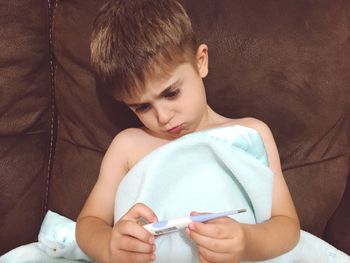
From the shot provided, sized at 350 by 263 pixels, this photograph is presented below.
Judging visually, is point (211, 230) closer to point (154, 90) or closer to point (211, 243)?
point (211, 243)

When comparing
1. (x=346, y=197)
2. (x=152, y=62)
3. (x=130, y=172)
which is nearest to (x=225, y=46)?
(x=152, y=62)

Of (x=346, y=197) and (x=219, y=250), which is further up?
→ (x=219, y=250)

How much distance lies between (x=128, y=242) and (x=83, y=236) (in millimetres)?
220

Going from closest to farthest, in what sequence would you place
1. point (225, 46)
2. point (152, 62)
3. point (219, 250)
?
1. point (219, 250)
2. point (152, 62)
3. point (225, 46)

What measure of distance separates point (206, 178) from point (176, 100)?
0.54 feet

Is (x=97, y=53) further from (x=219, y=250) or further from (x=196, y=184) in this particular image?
(x=219, y=250)


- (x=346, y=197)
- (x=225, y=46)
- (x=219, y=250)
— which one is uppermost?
(x=225, y=46)

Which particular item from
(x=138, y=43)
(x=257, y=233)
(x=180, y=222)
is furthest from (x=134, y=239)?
(x=138, y=43)

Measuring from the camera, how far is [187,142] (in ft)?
3.64

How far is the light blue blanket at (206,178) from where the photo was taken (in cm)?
109

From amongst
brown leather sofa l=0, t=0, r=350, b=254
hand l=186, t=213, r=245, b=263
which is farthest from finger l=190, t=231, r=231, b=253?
brown leather sofa l=0, t=0, r=350, b=254

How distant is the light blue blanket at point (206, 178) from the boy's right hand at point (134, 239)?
14 centimetres

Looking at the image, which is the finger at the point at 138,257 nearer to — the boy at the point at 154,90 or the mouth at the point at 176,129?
the boy at the point at 154,90

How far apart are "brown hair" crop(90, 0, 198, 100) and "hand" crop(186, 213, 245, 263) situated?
1.03 ft
